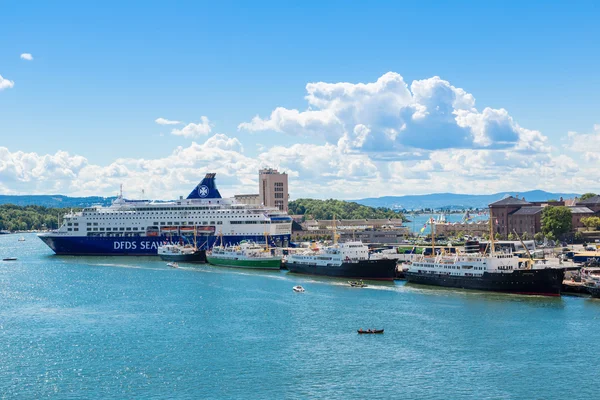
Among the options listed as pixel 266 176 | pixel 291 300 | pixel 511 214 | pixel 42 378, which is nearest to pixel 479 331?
pixel 291 300

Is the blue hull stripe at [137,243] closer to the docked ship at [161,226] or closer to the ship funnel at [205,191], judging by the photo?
the docked ship at [161,226]

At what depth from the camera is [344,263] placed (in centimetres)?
6150

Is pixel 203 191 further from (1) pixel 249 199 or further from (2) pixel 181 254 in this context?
(1) pixel 249 199

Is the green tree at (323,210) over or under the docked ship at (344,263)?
over

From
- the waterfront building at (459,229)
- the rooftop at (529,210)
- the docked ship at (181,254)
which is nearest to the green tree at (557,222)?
the rooftop at (529,210)

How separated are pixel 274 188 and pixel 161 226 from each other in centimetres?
3781

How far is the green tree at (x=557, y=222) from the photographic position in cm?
9249

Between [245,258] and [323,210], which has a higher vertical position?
[323,210]

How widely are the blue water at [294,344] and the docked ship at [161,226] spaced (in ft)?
102

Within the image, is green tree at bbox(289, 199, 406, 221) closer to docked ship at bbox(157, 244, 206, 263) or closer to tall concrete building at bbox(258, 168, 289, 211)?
tall concrete building at bbox(258, 168, 289, 211)

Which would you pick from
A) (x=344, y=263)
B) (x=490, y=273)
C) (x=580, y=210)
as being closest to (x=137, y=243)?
(x=344, y=263)

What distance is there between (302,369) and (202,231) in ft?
190

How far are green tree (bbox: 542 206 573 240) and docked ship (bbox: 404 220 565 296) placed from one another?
4070 centimetres

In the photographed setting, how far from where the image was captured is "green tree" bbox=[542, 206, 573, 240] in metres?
92.5
